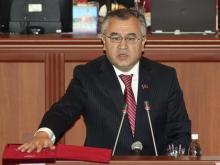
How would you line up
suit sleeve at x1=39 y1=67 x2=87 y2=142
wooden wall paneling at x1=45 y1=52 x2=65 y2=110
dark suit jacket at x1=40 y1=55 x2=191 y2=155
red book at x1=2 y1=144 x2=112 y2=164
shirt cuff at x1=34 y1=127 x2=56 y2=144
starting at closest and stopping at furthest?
red book at x1=2 y1=144 x2=112 y2=164
shirt cuff at x1=34 y1=127 x2=56 y2=144
suit sleeve at x1=39 y1=67 x2=87 y2=142
dark suit jacket at x1=40 y1=55 x2=191 y2=155
wooden wall paneling at x1=45 y1=52 x2=65 y2=110

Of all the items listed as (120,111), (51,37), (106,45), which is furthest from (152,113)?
(51,37)

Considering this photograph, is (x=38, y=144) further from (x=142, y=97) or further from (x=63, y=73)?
(x=63, y=73)

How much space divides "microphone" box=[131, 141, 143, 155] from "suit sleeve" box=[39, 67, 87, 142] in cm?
31

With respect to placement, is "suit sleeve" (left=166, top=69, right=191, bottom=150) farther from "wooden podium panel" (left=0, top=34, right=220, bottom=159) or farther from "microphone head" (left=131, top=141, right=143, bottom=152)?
"wooden podium panel" (left=0, top=34, right=220, bottom=159)

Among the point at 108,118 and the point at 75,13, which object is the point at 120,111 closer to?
the point at 108,118

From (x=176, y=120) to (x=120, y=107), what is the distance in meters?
0.28

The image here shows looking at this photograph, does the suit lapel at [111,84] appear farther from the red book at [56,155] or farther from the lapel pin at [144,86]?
the red book at [56,155]

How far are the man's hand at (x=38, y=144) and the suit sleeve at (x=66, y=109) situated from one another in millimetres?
258

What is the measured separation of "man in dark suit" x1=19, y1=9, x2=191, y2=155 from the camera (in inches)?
102

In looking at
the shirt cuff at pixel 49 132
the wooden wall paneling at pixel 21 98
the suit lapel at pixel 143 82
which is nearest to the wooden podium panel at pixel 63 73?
the wooden wall paneling at pixel 21 98

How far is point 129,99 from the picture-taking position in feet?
8.61

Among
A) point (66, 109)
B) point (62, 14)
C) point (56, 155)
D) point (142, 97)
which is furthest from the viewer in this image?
point (62, 14)

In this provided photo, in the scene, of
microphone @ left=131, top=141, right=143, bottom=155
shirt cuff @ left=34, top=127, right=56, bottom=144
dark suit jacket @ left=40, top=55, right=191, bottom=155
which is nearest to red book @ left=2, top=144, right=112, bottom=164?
shirt cuff @ left=34, top=127, right=56, bottom=144

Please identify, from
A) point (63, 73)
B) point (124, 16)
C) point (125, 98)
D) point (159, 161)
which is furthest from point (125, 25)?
point (159, 161)
